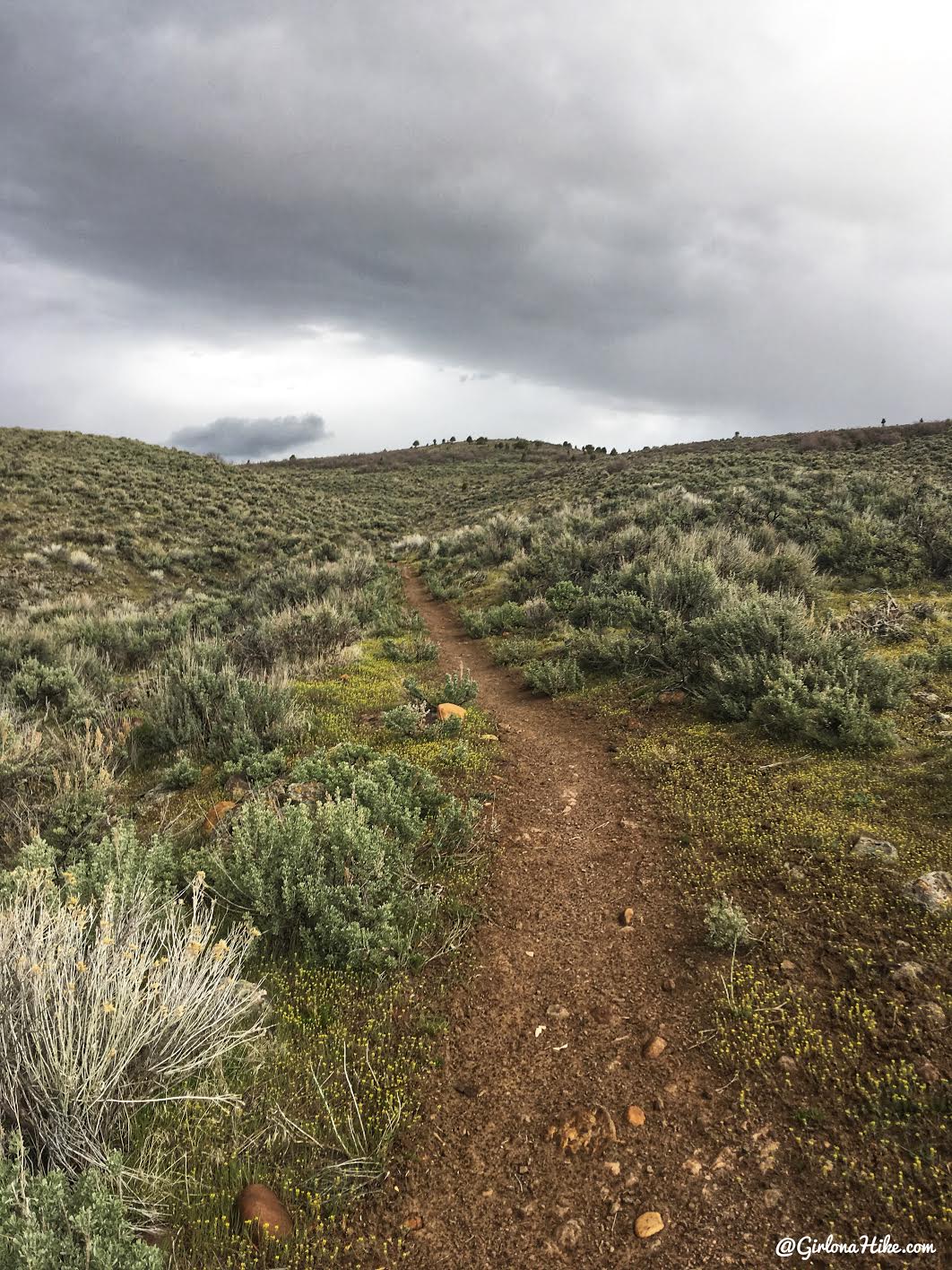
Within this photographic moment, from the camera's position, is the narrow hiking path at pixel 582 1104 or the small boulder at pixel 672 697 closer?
the narrow hiking path at pixel 582 1104

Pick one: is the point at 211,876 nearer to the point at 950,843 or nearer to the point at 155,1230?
the point at 155,1230

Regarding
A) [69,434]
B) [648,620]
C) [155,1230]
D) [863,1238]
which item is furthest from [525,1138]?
[69,434]

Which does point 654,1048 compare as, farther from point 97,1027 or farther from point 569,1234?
point 97,1027

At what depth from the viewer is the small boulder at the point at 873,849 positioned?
3.66 metres

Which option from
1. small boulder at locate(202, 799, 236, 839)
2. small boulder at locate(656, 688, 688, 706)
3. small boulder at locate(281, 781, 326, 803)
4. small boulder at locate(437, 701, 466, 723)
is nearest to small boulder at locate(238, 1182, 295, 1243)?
small boulder at locate(202, 799, 236, 839)

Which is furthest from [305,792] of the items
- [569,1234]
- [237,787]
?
[569,1234]

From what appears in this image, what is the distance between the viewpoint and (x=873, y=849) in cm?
372

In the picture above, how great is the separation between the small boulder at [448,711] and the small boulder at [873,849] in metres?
3.72

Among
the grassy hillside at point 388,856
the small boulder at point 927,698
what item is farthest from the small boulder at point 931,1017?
the small boulder at point 927,698

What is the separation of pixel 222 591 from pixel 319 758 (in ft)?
47.6

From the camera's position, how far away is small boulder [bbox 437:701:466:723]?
6.59 m

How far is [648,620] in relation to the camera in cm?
819

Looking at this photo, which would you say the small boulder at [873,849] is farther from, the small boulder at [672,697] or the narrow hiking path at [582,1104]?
the small boulder at [672,697]

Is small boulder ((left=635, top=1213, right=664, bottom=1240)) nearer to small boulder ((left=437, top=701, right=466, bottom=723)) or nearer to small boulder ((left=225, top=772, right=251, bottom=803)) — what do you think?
small boulder ((left=225, top=772, right=251, bottom=803))
